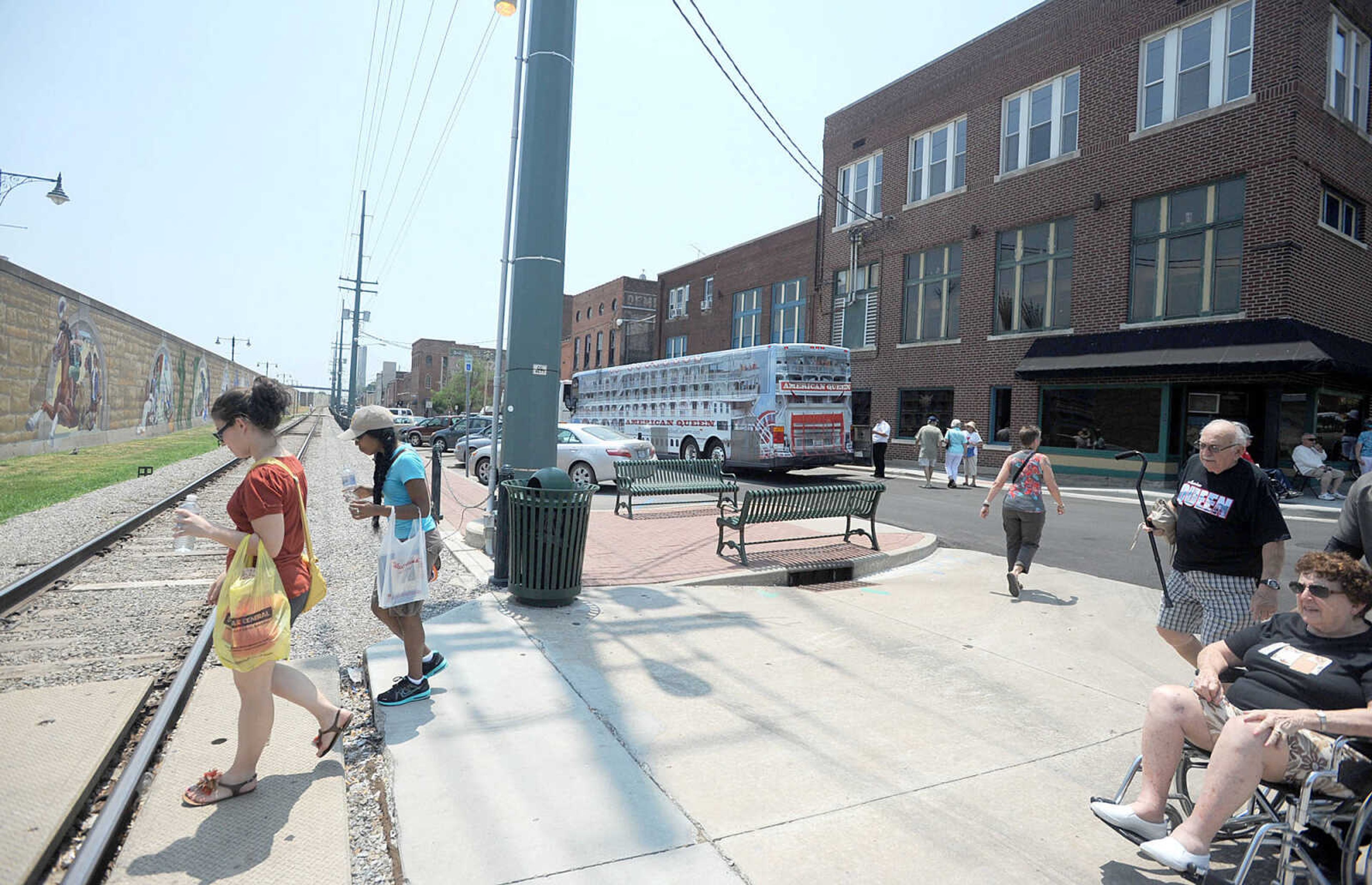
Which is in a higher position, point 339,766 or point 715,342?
point 715,342

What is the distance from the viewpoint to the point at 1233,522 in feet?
12.7

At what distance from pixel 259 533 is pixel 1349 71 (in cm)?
2568

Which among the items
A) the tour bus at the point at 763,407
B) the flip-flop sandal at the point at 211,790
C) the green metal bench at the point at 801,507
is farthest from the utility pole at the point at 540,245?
the tour bus at the point at 763,407

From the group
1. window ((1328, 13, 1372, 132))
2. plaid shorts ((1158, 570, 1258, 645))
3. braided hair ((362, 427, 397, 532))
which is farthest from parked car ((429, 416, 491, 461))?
window ((1328, 13, 1372, 132))

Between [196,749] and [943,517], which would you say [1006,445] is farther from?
[196,749]

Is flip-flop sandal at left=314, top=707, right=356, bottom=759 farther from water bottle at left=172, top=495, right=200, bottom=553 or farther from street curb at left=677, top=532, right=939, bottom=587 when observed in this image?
street curb at left=677, top=532, right=939, bottom=587

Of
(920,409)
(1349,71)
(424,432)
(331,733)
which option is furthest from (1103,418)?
(424,432)

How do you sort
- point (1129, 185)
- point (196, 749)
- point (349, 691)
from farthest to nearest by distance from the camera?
point (1129, 185) → point (349, 691) → point (196, 749)

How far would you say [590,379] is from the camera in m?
27.2

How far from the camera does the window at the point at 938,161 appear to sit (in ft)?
82.7

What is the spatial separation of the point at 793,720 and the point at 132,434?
30.6 meters

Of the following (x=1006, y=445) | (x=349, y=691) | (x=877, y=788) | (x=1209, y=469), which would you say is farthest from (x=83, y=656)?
(x=1006, y=445)

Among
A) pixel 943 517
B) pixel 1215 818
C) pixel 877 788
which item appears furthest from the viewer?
pixel 943 517

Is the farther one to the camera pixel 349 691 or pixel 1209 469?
pixel 349 691
